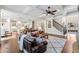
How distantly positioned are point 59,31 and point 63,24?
13cm
